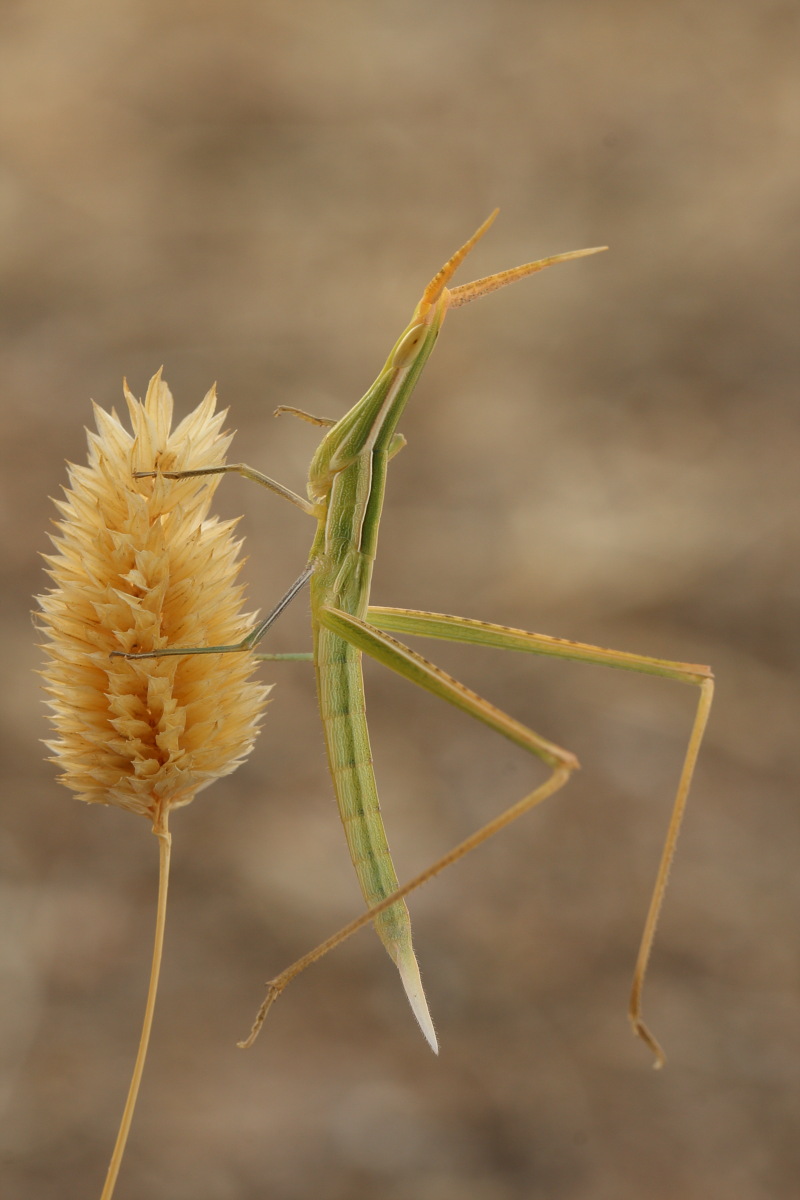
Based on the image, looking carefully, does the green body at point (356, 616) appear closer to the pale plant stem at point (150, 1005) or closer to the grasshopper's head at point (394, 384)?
the grasshopper's head at point (394, 384)

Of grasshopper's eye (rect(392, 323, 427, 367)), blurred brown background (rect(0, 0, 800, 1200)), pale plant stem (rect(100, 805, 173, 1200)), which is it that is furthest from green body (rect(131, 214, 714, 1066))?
blurred brown background (rect(0, 0, 800, 1200))

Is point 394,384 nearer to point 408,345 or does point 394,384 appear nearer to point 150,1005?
point 408,345

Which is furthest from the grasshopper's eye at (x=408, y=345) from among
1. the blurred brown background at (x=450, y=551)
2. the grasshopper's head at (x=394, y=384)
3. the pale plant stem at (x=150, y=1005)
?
the blurred brown background at (x=450, y=551)

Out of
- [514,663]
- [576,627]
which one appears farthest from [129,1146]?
[576,627]

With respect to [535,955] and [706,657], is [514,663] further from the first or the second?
[535,955]

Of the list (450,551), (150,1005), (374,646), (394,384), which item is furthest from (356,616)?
(450,551)

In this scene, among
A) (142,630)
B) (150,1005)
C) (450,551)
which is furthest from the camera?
(450,551)
